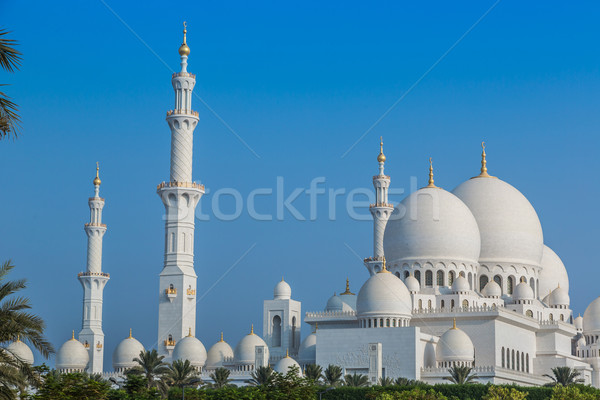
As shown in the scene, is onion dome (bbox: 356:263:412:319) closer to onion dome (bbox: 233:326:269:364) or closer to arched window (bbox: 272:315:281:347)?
onion dome (bbox: 233:326:269:364)

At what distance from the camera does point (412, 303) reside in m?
54.7

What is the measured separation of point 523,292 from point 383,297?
10.8 metres

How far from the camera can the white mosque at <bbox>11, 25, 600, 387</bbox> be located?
167 feet

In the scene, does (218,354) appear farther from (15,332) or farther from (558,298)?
(15,332)

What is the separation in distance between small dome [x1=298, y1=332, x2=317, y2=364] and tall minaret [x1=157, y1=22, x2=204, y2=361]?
247 inches

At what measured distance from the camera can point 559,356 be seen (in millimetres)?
56906

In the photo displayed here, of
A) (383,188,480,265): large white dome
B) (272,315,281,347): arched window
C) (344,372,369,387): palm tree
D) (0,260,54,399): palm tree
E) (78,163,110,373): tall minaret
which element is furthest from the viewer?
(78,163,110,373): tall minaret

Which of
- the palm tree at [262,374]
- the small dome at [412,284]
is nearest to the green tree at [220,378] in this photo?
the palm tree at [262,374]

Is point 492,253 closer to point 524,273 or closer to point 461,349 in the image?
point 524,273

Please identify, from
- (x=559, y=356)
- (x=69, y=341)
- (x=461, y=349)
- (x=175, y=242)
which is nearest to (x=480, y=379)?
(x=461, y=349)

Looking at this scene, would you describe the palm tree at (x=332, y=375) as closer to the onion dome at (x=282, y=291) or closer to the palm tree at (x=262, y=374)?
the palm tree at (x=262, y=374)

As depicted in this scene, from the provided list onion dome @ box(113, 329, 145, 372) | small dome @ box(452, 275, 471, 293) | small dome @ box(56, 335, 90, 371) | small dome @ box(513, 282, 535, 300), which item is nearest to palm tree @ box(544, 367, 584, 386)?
small dome @ box(513, 282, 535, 300)

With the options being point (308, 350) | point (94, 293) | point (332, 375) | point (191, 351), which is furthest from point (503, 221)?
point (94, 293)

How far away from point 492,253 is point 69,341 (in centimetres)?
2614
